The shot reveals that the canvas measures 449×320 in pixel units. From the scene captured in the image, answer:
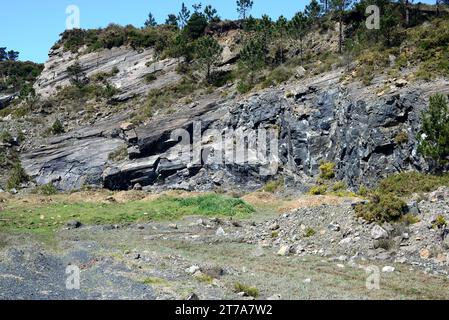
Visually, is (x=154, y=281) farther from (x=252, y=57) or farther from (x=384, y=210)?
(x=252, y=57)

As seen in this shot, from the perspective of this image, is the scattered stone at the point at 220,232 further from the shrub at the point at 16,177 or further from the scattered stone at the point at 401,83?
the shrub at the point at 16,177

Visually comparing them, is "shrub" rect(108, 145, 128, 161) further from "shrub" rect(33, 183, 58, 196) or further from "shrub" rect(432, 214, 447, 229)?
"shrub" rect(432, 214, 447, 229)

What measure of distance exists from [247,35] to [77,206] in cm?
4522

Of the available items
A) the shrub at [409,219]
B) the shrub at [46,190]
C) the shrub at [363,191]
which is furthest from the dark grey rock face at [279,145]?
the shrub at [409,219]

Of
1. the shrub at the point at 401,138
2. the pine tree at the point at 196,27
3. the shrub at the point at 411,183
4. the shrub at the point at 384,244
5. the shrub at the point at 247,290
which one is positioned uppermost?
the pine tree at the point at 196,27

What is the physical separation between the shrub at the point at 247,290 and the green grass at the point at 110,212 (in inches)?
700

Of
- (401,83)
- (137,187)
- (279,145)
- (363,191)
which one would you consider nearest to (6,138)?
(137,187)

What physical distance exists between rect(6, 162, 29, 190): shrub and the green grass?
509 inches

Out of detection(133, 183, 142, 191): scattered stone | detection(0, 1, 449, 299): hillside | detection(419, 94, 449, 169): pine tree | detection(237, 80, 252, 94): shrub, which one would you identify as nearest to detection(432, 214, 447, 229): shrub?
detection(0, 1, 449, 299): hillside

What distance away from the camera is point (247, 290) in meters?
16.8

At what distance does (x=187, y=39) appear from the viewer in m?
81.2

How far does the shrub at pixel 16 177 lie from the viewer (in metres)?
56.2

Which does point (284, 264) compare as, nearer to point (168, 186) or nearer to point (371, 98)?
point (371, 98)
